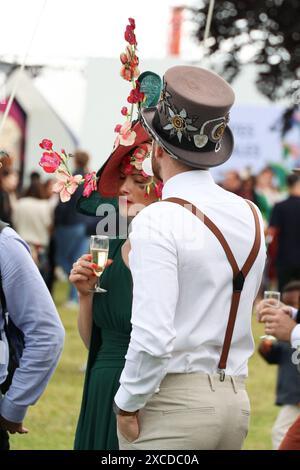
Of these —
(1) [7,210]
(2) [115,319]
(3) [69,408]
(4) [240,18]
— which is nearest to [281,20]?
(4) [240,18]

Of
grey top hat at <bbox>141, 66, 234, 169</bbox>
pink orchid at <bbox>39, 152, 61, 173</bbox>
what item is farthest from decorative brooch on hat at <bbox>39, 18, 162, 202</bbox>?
grey top hat at <bbox>141, 66, 234, 169</bbox>

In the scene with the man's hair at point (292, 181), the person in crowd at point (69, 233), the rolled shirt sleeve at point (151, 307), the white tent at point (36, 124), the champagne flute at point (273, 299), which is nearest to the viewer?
the rolled shirt sleeve at point (151, 307)

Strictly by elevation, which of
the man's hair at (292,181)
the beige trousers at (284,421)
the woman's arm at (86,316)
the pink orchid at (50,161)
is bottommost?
the man's hair at (292,181)

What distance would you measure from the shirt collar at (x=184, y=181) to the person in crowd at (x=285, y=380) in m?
3.14

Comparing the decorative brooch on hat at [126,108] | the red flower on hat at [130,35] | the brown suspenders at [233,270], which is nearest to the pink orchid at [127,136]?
the decorative brooch on hat at [126,108]

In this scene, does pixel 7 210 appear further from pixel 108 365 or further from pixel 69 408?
pixel 108 365

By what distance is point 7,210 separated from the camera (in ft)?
37.2

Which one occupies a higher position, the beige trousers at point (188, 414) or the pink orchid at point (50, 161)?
the pink orchid at point (50, 161)

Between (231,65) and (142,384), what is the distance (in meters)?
8.42

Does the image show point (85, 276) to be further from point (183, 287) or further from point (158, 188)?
point (183, 287)

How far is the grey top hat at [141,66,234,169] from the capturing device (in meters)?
3.37

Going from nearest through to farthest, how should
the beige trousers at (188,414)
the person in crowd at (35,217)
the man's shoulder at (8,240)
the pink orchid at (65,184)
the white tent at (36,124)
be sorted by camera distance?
the beige trousers at (188,414) → the man's shoulder at (8,240) → the pink orchid at (65,184) → the person in crowd at (35,217) → the white tent at (36,124)

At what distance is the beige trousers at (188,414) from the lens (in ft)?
10.7

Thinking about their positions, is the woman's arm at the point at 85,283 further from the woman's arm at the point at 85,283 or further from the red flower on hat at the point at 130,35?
the red flower on hat at the point at 130,35
